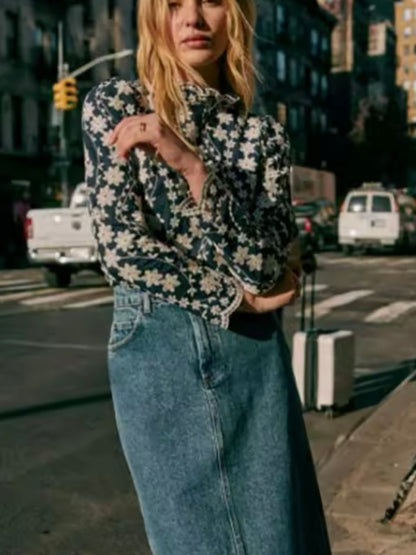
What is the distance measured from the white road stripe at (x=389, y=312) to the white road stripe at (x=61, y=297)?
16.7 ft

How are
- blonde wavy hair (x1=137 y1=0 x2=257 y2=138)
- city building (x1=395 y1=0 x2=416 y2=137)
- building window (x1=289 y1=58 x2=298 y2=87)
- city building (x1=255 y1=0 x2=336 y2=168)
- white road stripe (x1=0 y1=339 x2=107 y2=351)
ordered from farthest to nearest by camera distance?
city building (x1=395 y1=0 x2=416 y2=137) < building window (x1=289 y1=58 x2=298 y2=87) < city building (x1=255 y1=0 x2=336 y2=168) < white road stripe (x1=0 y1=339 x2=107 y2=351) < blonde wavy hair (x1=137 y1=0 x2=257 y2=138)

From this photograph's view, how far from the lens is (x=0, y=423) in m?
6.58

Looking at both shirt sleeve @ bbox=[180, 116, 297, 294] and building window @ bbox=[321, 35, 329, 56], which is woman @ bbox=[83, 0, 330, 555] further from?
building window @ bbox=[321, 35, 329, 56]

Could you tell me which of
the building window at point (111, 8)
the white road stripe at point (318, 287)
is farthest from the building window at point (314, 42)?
the white road stripe at point (318, 287)

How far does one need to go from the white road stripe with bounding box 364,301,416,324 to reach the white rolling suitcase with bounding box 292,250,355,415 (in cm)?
610

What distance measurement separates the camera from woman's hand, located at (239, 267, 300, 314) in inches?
73.2

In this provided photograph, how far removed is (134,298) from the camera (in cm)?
187

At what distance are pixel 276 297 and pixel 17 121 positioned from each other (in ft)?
127

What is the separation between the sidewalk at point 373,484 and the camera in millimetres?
4113

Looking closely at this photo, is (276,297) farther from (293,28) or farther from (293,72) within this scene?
(293,28)

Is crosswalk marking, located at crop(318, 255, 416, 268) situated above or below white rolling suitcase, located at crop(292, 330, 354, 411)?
below

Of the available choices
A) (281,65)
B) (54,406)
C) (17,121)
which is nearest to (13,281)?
(54,406)

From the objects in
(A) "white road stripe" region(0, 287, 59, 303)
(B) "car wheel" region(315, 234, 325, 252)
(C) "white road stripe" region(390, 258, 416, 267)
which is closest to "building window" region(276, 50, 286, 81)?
(B) "car wheel" region(315, 234, 325, 252)

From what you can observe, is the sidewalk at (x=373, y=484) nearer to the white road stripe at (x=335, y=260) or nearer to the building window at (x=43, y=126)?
the white road stripe at (x=335, y=260)
